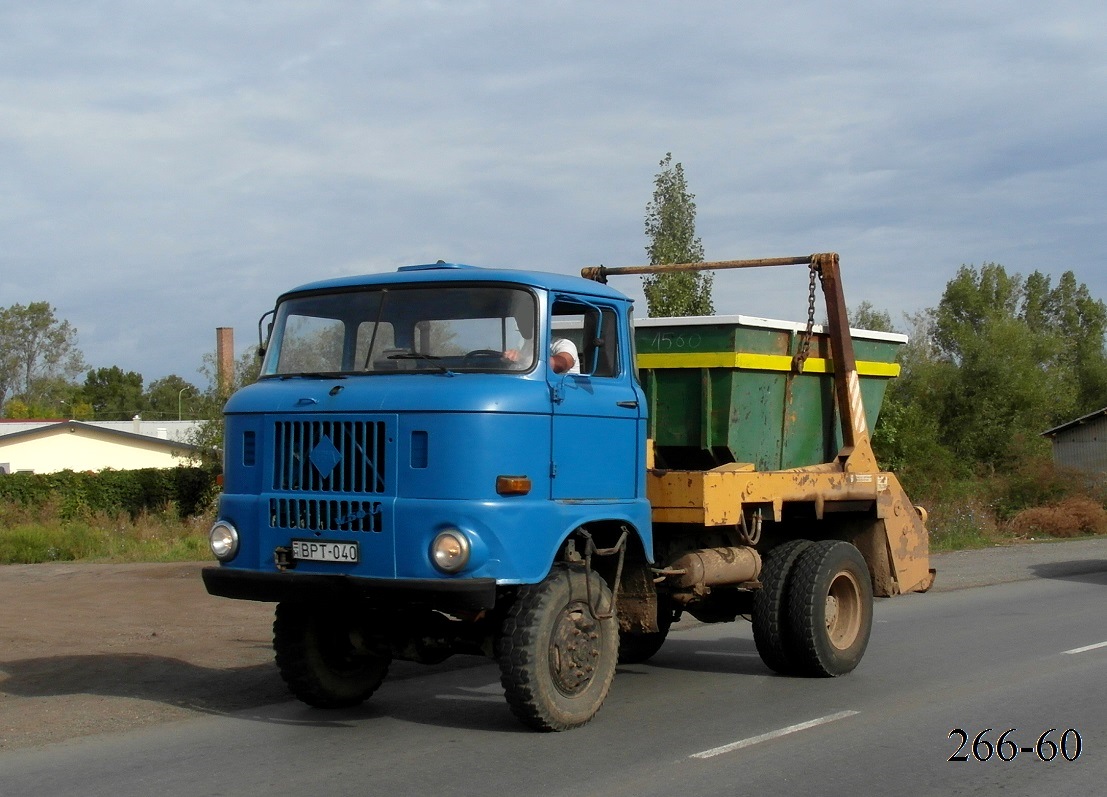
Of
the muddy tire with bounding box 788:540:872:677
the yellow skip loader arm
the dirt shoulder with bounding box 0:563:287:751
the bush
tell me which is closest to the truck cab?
the yellow skip loader arm

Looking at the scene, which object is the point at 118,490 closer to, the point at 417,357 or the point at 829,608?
the point at 829,608

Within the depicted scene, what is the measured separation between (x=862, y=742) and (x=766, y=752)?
0.64 meters

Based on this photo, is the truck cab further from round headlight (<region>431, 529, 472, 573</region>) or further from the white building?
the white building

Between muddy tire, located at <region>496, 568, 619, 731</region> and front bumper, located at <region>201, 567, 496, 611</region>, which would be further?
muddy tire, located at <region>496, 568, 619, 731</region>

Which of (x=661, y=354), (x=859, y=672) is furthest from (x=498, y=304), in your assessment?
(x=859, y=672)

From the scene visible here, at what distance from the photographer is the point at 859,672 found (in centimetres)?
964

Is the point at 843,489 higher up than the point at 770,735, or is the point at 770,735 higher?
the point at 843,489

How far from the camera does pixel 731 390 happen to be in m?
9.04

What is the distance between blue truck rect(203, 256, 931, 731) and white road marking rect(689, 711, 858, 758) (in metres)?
0.86

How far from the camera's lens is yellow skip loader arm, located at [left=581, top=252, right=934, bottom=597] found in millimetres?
8688

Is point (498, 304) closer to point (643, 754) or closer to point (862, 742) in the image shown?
point (643, 754)

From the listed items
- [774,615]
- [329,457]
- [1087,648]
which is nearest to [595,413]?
[329,457]

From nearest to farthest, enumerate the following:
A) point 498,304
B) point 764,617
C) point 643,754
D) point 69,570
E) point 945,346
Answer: point 643,754, point 498,304, point 764,617, point 69,570, point 945,346

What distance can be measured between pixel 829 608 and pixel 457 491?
4.00 metres
